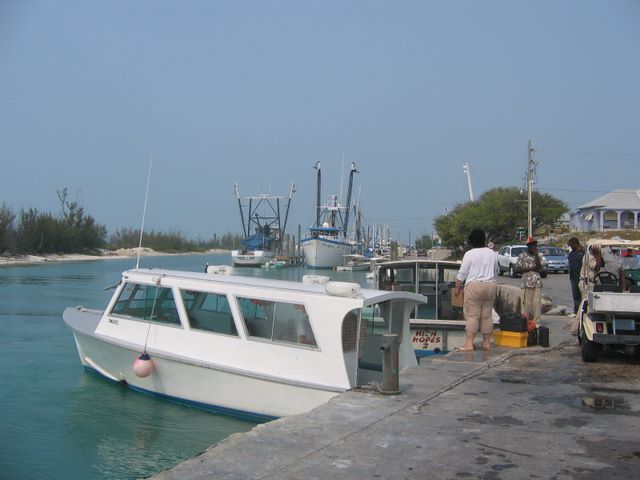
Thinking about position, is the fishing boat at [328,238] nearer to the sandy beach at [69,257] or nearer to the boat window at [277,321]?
the sandy beach at [69,257]

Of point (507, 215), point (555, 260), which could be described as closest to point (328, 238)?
point (507, 215)

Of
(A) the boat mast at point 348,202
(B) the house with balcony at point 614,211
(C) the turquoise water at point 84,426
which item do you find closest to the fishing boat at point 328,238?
(A) the boat mast at point 348,202

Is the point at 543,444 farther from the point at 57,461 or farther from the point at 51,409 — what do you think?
the point at 51,409

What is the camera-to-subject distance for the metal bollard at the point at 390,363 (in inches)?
291

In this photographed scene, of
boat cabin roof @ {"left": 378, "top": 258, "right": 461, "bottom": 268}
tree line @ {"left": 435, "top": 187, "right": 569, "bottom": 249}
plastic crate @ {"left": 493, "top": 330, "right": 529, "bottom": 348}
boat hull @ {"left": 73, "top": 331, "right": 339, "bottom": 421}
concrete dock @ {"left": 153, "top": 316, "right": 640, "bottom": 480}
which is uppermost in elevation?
tree line @ {"left": 435, "top": 187, "right": 569, "bottom": 249}

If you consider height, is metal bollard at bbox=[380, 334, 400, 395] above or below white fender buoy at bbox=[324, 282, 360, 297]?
below

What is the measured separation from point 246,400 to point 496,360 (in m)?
3.62

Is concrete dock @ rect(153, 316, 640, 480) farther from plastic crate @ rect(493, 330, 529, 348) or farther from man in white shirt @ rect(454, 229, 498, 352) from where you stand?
plastic crate @ rect(493, 330, 529, 348)

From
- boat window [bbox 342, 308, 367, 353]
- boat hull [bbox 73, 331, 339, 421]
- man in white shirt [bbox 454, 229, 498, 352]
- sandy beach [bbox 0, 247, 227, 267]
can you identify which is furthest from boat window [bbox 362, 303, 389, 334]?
sandy beach [bbox 0, 247, 227, 267]

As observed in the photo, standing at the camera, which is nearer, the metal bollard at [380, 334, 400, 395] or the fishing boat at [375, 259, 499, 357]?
the metal bollard at [380, 334, 400, 395]

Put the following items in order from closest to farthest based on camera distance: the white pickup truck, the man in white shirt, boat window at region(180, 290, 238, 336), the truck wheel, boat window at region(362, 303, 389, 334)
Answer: the white pickup truck, the truck wheel, the man in white shirt, boat window at region(362, 303, 389, 334), boat window at region(180, 290, 238, 336)

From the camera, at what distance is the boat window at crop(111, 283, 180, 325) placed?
11.6 metres

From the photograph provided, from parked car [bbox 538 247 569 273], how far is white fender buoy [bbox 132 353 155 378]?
1115 inches

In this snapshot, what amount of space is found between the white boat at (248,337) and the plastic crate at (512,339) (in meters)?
1.68
